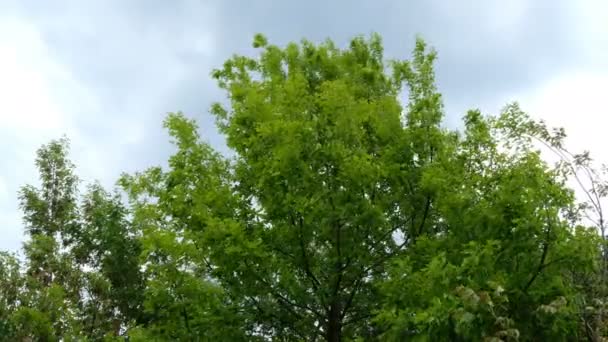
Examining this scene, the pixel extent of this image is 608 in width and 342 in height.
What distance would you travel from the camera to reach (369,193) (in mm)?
10094

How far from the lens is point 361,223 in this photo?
31.8 feet

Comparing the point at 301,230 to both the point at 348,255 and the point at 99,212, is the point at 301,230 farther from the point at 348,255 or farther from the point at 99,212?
the point at 99,212

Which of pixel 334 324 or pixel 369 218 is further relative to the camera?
pixel 334 324

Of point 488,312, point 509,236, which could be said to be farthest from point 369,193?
point 488,312

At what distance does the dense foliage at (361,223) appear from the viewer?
8633 millimetres

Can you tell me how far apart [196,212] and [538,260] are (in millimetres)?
5282

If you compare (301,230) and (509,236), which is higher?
(301,230)

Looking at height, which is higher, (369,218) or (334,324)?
(369,218)

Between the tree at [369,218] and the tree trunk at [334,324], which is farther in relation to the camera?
the tree trunk at [334,324]

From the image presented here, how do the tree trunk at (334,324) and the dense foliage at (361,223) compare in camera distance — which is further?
the tree trunk at (334,324)

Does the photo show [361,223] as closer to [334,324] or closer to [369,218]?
[369,218]

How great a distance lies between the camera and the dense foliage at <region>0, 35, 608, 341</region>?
863 centimetres

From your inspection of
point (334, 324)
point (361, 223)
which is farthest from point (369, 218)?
point (334, 324)

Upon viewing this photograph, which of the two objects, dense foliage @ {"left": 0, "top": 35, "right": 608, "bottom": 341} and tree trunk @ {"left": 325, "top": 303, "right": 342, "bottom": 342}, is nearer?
dense foliage @ {"left": 0, "top": 35, "right": 608, "bottom": 341}
